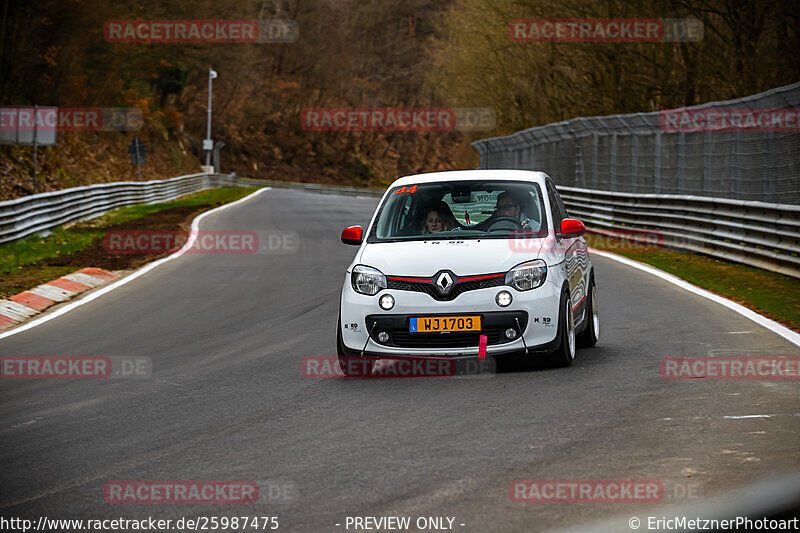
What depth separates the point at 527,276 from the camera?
27.4 feet

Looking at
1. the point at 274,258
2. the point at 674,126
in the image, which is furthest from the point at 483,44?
the point at 274,258

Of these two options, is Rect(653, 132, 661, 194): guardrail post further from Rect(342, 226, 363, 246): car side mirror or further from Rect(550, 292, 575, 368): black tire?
Rect(342, 226, 363, 246): car side mirror

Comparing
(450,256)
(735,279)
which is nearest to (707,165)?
(735,279)

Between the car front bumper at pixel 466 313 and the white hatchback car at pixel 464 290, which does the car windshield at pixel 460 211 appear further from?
the car front bumper at pixel 466 313

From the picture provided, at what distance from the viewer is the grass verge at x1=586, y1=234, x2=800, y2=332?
41.5 feet

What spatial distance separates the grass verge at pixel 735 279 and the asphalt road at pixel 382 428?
1114mm

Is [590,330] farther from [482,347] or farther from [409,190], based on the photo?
[409,190]

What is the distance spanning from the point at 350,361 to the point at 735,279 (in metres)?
9.14

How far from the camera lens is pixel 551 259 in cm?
860

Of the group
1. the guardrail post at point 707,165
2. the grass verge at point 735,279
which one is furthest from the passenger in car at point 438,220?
the guardrail post at point 707,165

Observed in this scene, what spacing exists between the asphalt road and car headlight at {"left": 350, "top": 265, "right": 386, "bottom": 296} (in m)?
0.72

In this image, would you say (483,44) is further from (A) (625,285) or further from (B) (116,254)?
(A) (625,285)

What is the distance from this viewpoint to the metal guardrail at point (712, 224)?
15992mm

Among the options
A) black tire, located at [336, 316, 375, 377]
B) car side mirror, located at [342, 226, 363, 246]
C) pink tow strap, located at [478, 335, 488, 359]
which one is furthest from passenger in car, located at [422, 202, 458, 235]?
pink tow strap, located at [478, 335, 488, 359]
